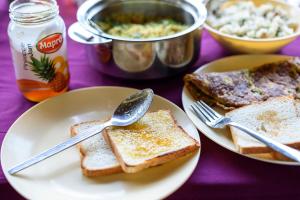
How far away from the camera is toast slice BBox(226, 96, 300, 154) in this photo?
95 cm

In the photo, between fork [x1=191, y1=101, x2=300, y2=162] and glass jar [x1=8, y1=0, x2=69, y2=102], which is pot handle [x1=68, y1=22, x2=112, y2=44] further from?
fork [x1=191, y1=101, x2=300, y2=162]

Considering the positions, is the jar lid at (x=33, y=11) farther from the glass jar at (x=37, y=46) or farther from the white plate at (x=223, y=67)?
the white plate at (x=223, y=67)

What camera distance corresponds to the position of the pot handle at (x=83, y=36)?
3.69 ft

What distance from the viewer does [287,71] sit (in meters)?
1.22

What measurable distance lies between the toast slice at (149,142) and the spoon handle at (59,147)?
1.1 inches

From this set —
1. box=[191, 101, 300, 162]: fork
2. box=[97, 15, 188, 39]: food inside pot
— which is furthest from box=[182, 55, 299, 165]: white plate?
box=[97, 15, 188, 39]: food inside pot

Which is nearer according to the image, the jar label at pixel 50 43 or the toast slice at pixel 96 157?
the toast slice at pixel 96 157

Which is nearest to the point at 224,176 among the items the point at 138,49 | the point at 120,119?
the point at 120,119

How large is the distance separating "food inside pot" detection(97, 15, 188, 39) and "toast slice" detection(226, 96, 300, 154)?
1.28 ft

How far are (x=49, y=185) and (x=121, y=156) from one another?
0.16m

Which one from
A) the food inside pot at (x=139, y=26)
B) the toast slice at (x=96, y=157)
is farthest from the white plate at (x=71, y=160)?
the food inside pot at (x=139, y=26)

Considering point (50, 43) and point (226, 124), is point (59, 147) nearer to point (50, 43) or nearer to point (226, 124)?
point (50, 43)

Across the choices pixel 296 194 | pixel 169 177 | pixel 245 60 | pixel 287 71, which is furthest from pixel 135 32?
pixel 296 194

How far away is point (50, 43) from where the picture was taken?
3.50ft
